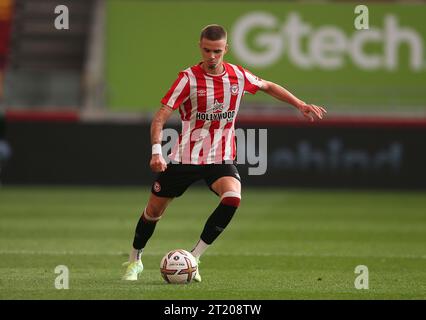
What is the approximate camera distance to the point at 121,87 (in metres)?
25.5

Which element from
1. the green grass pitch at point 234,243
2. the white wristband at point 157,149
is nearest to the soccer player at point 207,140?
the white wristband at point 157,149

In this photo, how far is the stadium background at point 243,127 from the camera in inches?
502

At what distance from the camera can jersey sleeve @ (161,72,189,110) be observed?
29.7 feet

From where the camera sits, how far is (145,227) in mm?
9500

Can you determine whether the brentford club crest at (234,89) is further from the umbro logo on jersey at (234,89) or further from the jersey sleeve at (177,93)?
the jersey sleeve at (177,93)

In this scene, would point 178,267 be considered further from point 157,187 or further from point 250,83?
point 250,83

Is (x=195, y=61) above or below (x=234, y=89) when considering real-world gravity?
above

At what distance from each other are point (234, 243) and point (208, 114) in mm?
4273

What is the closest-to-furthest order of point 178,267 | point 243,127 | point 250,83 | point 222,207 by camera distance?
point 178,267 < point 222,207 < point 250,83 < point 243,127

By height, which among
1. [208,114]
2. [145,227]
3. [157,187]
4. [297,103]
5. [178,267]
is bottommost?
[178,267]

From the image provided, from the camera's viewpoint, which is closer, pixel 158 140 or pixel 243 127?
pixel 158 140

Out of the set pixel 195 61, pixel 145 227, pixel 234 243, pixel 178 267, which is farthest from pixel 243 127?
pixel 178 267

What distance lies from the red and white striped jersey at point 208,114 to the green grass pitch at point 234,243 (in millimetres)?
1107

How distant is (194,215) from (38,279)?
768cm
